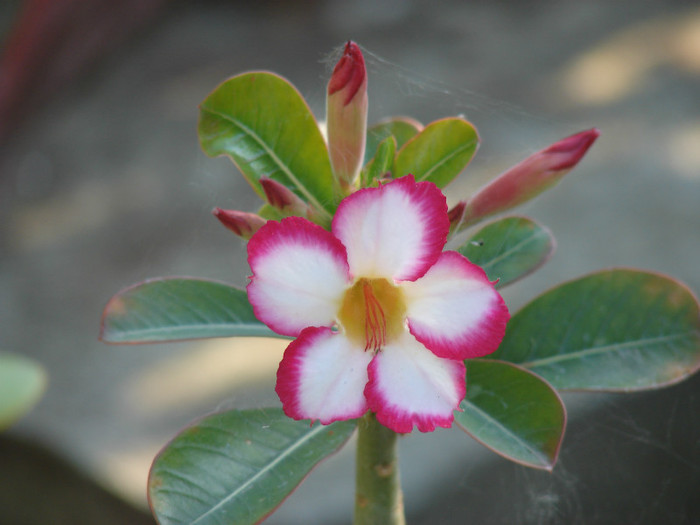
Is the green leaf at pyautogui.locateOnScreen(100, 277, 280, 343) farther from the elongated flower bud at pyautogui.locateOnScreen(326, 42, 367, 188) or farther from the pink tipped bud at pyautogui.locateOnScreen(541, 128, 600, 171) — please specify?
the pink tipped bud at pyautogui.locateOnScreen(541, 128, 600, 171)

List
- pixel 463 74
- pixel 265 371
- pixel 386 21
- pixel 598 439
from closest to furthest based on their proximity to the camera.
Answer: pixel 598 439 → pixel 265 371 → pixel 463 74 → pixel 386 21

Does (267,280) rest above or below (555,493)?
above

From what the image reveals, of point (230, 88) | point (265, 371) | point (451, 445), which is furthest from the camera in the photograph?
point (265, 371)

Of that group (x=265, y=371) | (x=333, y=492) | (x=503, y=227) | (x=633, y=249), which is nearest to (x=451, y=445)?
(x=333, y=492)

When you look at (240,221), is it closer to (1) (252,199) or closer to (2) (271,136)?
(2) (271,136)

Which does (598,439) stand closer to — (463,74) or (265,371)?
(265,371)

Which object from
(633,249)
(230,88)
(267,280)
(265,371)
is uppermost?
(230,88)

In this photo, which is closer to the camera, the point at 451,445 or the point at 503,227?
the point at 503,227

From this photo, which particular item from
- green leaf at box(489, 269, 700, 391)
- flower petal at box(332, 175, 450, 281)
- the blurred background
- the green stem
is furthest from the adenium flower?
the blurred background
